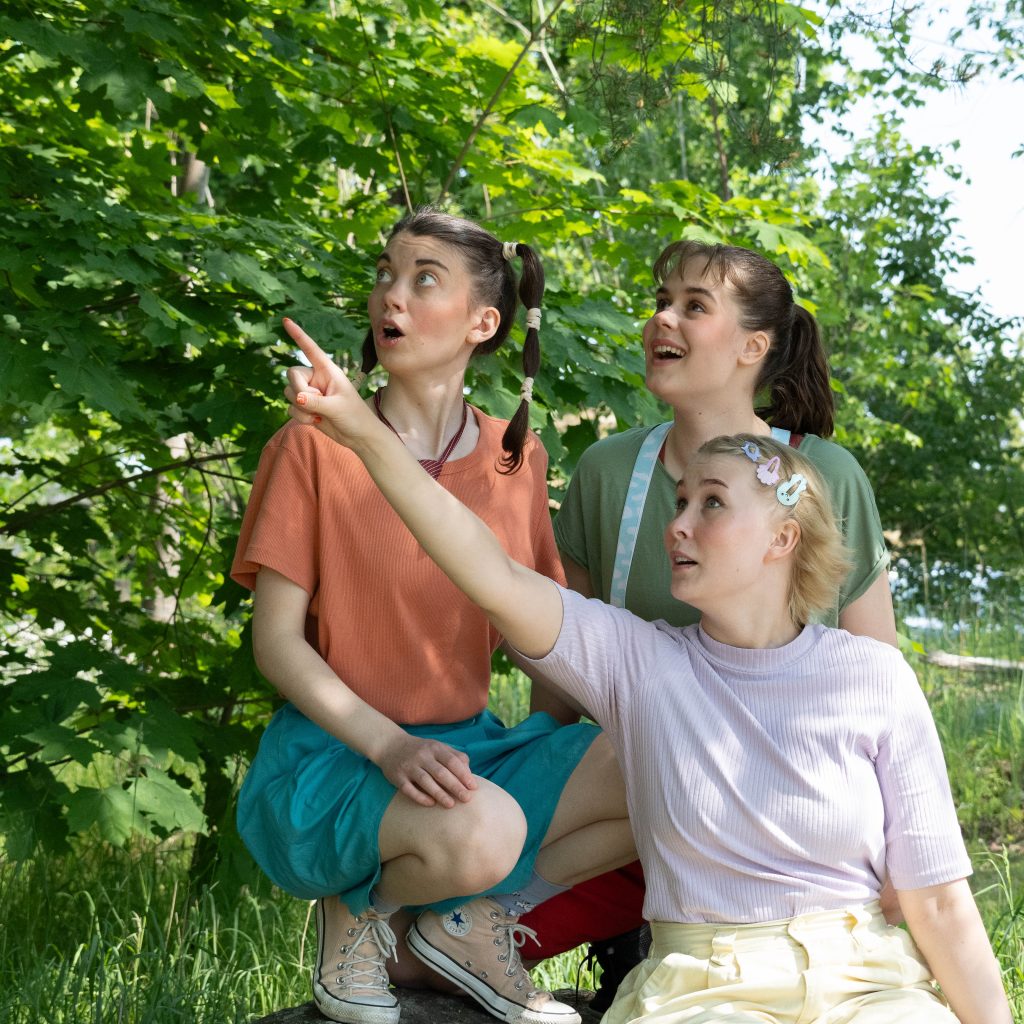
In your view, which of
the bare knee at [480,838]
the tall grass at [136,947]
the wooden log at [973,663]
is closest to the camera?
the bare knee at [480,838]

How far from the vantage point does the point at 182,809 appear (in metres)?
3.04

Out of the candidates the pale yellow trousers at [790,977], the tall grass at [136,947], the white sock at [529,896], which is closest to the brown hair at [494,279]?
the white sock at [529,896]

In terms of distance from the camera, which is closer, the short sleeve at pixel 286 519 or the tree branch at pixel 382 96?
the short sleeve at pixel 286 519

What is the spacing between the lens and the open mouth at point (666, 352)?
93.7 inches

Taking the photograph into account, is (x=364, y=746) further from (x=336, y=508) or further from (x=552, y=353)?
(x=552, y=353)

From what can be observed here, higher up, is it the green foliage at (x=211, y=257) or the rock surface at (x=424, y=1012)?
the green foliage at (x=211, y=257)

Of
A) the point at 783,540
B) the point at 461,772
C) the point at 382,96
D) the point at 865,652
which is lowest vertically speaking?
the point at 461,772

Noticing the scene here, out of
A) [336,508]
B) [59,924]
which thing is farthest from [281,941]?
[336,508]

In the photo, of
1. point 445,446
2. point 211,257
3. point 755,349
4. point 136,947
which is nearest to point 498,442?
point 445,446

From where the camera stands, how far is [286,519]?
7.08 feet

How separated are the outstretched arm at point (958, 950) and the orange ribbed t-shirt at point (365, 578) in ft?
2.77

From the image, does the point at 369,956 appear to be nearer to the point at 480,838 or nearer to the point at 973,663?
the point at 480,838

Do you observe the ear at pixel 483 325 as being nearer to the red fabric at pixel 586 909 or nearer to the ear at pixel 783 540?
the ear at pixel 783 540

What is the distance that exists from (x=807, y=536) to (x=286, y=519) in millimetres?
883
